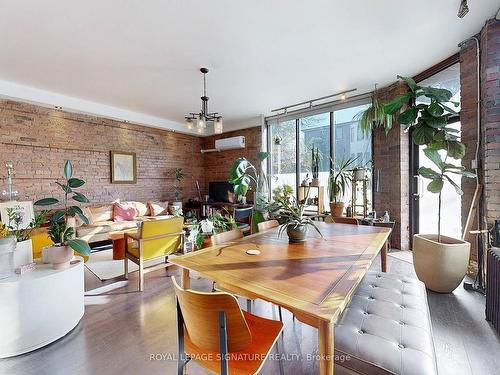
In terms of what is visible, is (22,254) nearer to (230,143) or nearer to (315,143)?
(315,143)

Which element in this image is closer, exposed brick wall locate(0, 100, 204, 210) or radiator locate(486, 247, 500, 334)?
radiator locate(486, 247, 500, 334)

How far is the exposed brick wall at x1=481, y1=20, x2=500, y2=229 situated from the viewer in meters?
2.47

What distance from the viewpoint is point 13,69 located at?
10.8 feet

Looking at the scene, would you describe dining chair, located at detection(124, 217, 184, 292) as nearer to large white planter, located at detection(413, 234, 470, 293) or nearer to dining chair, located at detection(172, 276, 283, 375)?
dining chair, located at detection(172, 276, 283, 375)

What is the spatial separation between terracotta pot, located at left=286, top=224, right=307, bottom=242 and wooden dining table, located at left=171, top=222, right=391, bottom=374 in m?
0.06

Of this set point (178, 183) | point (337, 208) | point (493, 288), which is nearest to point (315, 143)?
point (337, 208)

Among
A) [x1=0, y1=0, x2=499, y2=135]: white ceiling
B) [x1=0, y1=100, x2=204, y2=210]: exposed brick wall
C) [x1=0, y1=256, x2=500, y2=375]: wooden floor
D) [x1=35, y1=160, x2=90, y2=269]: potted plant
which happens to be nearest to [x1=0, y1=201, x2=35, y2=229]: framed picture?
[x1=0, y1=100, x2=204, y2=210]: exposed brick wall

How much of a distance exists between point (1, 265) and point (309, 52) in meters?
3.64

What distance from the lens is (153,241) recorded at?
114 inches

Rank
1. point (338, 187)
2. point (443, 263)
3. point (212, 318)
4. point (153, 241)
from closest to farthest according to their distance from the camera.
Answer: point (212, 318) < point (443, 263) < point (153, 241) < point (338, 187)

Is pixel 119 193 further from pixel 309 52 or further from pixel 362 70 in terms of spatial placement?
pixel 362 70

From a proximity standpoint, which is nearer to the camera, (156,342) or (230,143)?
(156,342)

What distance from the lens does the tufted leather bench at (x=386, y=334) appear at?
0.96 m

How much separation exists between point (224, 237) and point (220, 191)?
4.77m
